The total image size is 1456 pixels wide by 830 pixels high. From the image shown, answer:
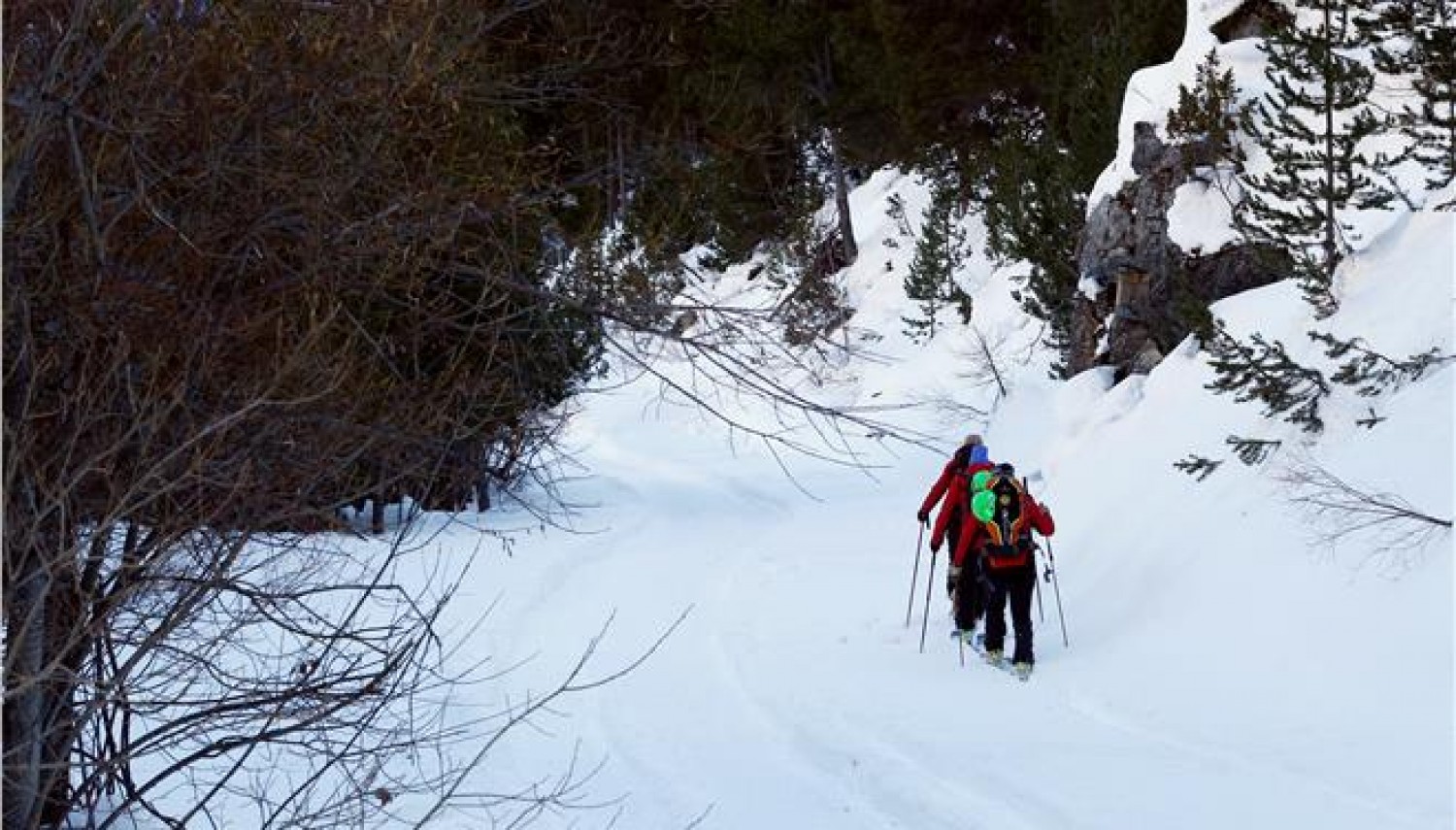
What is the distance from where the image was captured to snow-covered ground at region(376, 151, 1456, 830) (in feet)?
27.7

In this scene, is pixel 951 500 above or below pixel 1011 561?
above

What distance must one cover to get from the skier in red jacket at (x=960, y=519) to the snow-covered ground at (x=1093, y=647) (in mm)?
354

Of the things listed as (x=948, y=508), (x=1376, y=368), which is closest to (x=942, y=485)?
(x=948, y=508)

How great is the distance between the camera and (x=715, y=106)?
18.2ft

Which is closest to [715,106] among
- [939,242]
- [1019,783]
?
[1019,783]

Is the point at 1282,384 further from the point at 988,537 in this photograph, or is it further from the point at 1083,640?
the point at 988,537

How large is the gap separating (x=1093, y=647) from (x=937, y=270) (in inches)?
995

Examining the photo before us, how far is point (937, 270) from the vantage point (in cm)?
3697

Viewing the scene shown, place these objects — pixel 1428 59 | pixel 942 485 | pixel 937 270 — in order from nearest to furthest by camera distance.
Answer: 1. pixel 942 485
2. pixel 1428 59
3. pixel 937 270

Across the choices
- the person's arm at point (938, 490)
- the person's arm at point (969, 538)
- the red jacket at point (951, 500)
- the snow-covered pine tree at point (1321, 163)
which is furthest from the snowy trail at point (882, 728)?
the snow-covered pine tree at point (1321, 163)

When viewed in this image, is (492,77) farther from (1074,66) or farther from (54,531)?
(1074,66)

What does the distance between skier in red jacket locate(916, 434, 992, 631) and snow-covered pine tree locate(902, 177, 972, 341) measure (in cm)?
2287

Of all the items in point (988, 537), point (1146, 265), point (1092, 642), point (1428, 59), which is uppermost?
point (1146, 265)

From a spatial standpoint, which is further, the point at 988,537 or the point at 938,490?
the point at 938,490
